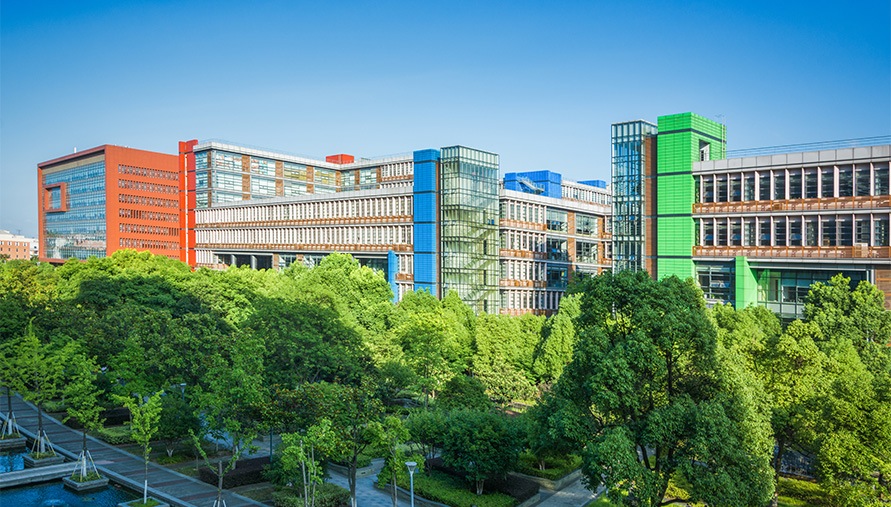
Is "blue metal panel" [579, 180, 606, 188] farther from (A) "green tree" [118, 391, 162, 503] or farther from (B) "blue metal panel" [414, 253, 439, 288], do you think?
(A) "green tree" [118, 391, 162, 503]

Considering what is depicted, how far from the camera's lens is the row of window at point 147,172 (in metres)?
125

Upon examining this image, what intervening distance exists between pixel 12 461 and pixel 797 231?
184 ft

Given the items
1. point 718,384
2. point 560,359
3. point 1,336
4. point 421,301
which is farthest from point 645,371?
point 1,336

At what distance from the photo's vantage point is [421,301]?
6350 cm

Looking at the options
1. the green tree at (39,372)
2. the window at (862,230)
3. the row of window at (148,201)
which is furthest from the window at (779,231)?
the row of window at (148,201)

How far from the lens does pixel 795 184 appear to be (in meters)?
57.4

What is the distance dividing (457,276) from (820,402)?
2065 inches

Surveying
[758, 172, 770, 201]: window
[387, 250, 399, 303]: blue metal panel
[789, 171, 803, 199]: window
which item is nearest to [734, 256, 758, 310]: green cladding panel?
[758, 172, 770, 201]: window

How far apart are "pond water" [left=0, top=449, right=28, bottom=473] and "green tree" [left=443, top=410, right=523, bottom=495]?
2384cm

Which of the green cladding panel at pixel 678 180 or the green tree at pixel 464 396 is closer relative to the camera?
the green tree at pixel 464 396

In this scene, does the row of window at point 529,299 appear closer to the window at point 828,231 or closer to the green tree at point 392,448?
the window at point 828,231

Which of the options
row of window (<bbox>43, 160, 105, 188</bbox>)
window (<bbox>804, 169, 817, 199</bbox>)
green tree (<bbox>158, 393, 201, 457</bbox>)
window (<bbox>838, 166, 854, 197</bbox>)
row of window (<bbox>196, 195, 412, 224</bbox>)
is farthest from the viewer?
row of window (<bbox>43, 160, 105, 188</bbox>)

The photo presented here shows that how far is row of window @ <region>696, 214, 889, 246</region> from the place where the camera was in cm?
5375

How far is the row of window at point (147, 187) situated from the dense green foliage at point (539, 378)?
67898 millimetres
